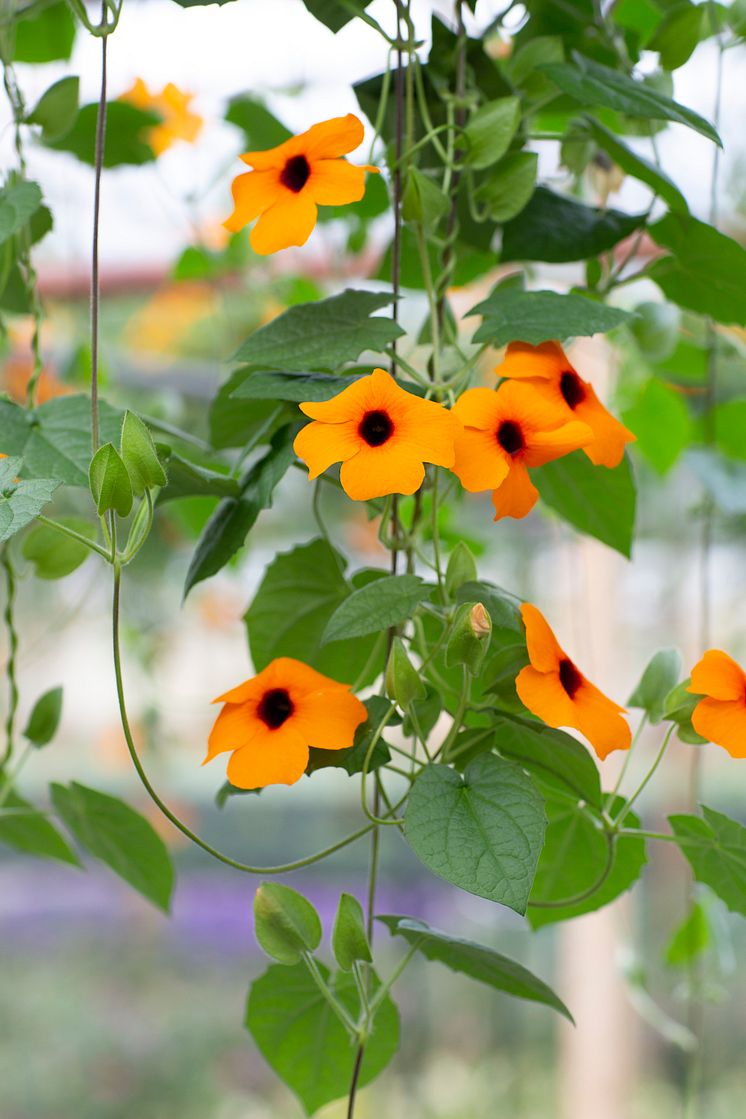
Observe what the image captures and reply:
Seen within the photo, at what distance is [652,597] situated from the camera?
1845 mm

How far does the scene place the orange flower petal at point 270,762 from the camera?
0.32 m

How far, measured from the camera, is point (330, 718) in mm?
327

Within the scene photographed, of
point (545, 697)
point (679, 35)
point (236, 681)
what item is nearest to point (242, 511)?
point (545, 697)

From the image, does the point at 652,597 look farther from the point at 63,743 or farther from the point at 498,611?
the point at 498,611

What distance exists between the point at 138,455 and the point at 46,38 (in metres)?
0.42

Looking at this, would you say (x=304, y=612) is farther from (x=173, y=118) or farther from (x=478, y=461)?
(x=173, y=118)

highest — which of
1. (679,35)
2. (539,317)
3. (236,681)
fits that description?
(679,35)

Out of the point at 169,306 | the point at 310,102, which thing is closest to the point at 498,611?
the point at 310,102

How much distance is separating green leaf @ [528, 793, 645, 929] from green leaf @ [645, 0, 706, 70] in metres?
0.29

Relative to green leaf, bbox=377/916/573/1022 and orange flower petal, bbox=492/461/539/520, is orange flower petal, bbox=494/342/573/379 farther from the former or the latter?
green leaf, bbox=377/916/573/1022

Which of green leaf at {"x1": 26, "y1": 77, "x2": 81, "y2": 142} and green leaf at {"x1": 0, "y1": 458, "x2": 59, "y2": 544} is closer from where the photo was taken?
green leaf at {"x1": 0, "y1": 458, "x2": 59, "y2": 544}

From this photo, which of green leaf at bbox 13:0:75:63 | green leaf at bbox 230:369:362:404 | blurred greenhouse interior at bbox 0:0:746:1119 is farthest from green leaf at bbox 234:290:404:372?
green leaf at bbox 13:0:75:63

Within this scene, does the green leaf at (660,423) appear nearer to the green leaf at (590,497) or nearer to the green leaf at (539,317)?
the green leaf at (590,497)

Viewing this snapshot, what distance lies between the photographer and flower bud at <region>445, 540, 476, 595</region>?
36cm
